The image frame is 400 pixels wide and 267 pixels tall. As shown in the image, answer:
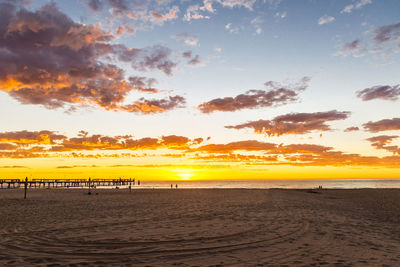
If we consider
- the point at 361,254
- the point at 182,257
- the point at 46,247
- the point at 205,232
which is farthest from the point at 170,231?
the point at 361,254

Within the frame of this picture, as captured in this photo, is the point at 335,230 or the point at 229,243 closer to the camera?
the point at 229,243

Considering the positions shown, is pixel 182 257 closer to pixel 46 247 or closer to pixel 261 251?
pixel 261 251

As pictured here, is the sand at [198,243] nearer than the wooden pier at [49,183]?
Yes

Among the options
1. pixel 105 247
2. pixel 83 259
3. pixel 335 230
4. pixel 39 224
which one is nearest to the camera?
pixel 83 259

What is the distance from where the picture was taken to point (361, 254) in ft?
27.5

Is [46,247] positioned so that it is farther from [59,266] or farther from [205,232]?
[205,232]

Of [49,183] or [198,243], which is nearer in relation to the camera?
[198,243]

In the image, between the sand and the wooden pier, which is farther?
the wooden pier

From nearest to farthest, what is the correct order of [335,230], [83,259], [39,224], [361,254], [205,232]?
[83,259] < [361,254] < [205,232] < [335,230] < [39,224]

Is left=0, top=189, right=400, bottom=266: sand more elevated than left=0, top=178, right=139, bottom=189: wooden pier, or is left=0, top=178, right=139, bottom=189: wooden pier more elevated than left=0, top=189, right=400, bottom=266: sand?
left=0, top=189, right=400, bottom=266: sand

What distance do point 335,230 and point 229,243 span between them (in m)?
5.74

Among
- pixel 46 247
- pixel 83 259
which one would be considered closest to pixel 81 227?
pixel 46 247

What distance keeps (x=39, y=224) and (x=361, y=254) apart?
554 inches

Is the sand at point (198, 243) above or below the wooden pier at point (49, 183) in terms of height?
above
